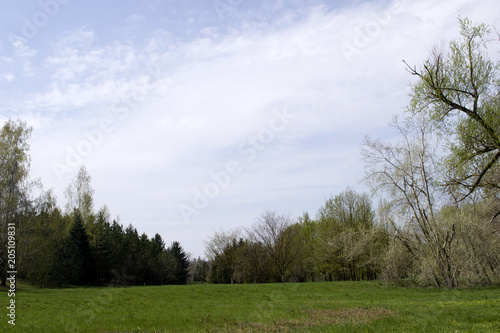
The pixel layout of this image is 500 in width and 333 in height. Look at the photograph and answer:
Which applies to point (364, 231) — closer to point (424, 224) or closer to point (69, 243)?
point (424, 224)

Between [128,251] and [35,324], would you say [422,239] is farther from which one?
[128,251]

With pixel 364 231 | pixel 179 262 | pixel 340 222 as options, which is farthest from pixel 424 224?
pixel 179 262

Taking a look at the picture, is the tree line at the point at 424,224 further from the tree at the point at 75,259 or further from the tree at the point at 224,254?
the tree at the point at 75,259

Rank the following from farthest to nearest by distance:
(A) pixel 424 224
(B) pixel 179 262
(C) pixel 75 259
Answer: (B) pixel 179 262, (C) pixel 75 259, (A) pixel 424 224

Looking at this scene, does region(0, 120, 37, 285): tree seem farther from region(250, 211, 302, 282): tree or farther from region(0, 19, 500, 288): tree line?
region(250, 211, 302, 282): tree

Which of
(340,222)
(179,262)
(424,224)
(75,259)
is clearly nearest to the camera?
(424,224)

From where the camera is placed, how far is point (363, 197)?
53.4 m

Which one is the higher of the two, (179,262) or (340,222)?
(340,222)

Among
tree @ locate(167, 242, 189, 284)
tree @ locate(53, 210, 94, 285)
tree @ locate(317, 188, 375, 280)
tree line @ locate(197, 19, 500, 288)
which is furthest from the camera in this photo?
tree @ locate(167, 242, 189, 284)

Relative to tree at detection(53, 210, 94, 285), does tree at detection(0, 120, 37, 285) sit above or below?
above

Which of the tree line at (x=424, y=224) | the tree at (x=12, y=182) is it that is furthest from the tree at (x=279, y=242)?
the tree at (x=12, y=182)

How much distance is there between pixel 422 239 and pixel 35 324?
25694mm

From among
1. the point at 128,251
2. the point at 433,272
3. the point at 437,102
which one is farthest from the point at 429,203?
the point at 128,251

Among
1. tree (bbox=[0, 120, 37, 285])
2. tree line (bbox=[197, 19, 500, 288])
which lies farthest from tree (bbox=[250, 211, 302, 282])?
tree (bbox=[0, 120, 37, 285])
